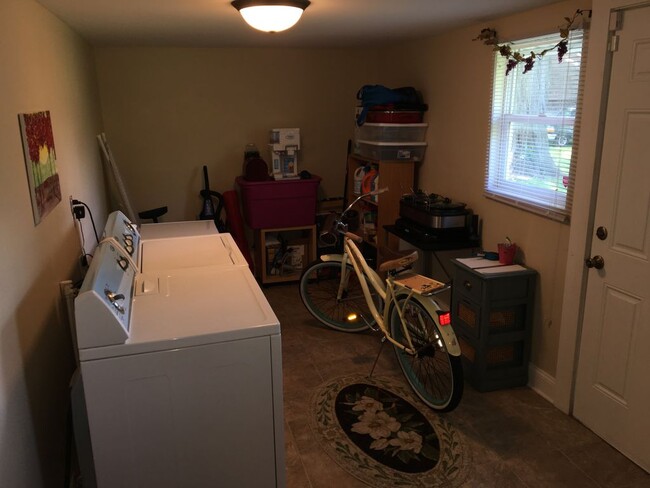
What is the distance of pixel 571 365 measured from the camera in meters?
2.73

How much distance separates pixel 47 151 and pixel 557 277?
253 cm

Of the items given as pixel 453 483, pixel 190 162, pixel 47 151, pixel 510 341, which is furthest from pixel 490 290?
pixel 190 162

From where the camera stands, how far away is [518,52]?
293 centimetres

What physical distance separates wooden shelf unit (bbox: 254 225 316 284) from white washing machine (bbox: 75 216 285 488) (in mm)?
2800

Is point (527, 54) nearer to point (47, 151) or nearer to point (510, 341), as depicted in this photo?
point (510, 341)

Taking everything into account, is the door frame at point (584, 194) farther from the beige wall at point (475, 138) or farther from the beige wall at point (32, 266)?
the beige wall at point (32, 266)

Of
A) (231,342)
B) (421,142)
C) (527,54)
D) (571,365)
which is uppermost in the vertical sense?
(527,54)

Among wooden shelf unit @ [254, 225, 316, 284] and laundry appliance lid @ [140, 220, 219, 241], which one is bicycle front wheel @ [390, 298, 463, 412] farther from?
wooden shelf unit @ [254, 225, 316, 284]

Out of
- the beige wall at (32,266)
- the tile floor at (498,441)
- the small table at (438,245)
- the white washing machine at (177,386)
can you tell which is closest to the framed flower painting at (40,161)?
the beige wall at (32,266)

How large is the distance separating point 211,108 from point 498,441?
359cm

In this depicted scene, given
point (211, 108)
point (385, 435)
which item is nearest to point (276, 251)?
point (211, 108)

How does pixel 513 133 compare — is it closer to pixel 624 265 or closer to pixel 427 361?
pixel 624 265

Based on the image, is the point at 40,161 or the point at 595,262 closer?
the point at 40,161

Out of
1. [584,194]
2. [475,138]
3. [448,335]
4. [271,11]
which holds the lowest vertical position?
[448,335]
